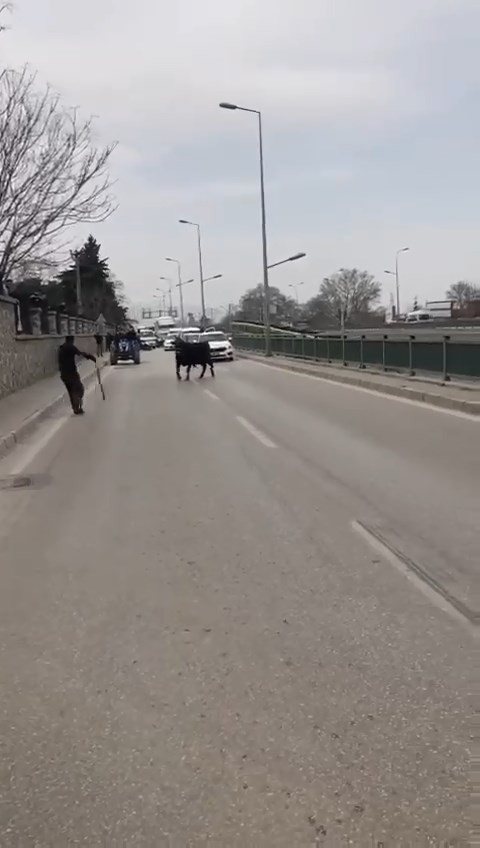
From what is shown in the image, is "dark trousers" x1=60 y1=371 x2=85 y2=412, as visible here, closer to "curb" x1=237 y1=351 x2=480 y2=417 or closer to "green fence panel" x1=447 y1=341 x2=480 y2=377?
"curb" x1=237 y1=351 x2=480 y2=417

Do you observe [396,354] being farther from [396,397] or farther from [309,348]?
[309,348]

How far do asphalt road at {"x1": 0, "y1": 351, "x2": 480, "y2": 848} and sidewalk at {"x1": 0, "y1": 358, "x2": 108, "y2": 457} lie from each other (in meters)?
4.40

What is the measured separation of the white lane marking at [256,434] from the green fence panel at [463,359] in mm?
5501

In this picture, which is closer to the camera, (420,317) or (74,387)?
(74,387)

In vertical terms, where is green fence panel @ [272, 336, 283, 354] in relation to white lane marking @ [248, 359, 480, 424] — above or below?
above

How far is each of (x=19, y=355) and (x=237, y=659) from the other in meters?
22.5

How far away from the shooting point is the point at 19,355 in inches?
1009

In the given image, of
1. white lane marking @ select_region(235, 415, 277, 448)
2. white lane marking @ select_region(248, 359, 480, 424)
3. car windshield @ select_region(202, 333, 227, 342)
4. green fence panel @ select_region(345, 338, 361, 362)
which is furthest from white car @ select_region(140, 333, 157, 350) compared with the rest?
white lane marking @ select_region(235, 415, 277, 448)

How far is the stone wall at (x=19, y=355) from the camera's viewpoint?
73.5ft

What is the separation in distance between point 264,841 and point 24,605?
2.99 meters

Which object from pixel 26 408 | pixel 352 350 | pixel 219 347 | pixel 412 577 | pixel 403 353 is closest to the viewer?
pixel 412 577

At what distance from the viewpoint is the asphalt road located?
9.93 feet

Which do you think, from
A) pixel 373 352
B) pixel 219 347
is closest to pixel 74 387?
pixel 373 352

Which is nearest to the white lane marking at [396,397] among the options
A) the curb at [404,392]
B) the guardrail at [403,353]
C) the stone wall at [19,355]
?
the curb at [404,392]
